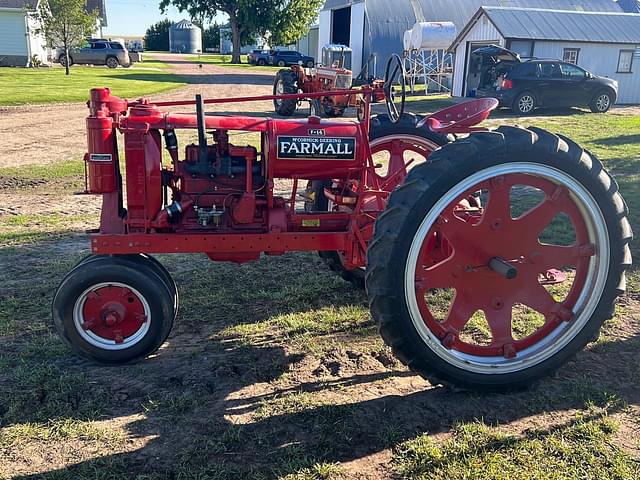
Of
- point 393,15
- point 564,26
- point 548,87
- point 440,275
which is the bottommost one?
point 440,275

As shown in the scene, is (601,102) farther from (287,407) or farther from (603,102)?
(287,407)

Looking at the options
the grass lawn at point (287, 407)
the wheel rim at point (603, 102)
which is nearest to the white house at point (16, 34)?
the wheel rim at point (603, 102)

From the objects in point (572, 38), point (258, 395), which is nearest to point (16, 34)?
point (572, 38)

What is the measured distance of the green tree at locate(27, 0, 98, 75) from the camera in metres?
28.2

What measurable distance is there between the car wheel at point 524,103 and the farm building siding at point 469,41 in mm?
4461

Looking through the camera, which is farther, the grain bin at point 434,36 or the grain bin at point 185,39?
the grain bin at point 185,39

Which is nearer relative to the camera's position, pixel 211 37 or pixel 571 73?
pixel 571 73

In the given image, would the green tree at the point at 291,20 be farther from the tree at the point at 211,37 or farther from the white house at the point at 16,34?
the tree at the point at 211,37

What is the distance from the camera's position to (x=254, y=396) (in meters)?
3.35

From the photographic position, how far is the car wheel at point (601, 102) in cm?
1909

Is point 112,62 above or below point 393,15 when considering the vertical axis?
below

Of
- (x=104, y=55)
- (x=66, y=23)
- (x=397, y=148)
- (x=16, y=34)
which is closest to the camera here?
(x=397, y=148)

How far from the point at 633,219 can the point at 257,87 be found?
23.8 meters

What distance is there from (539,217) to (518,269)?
1.03 ft
